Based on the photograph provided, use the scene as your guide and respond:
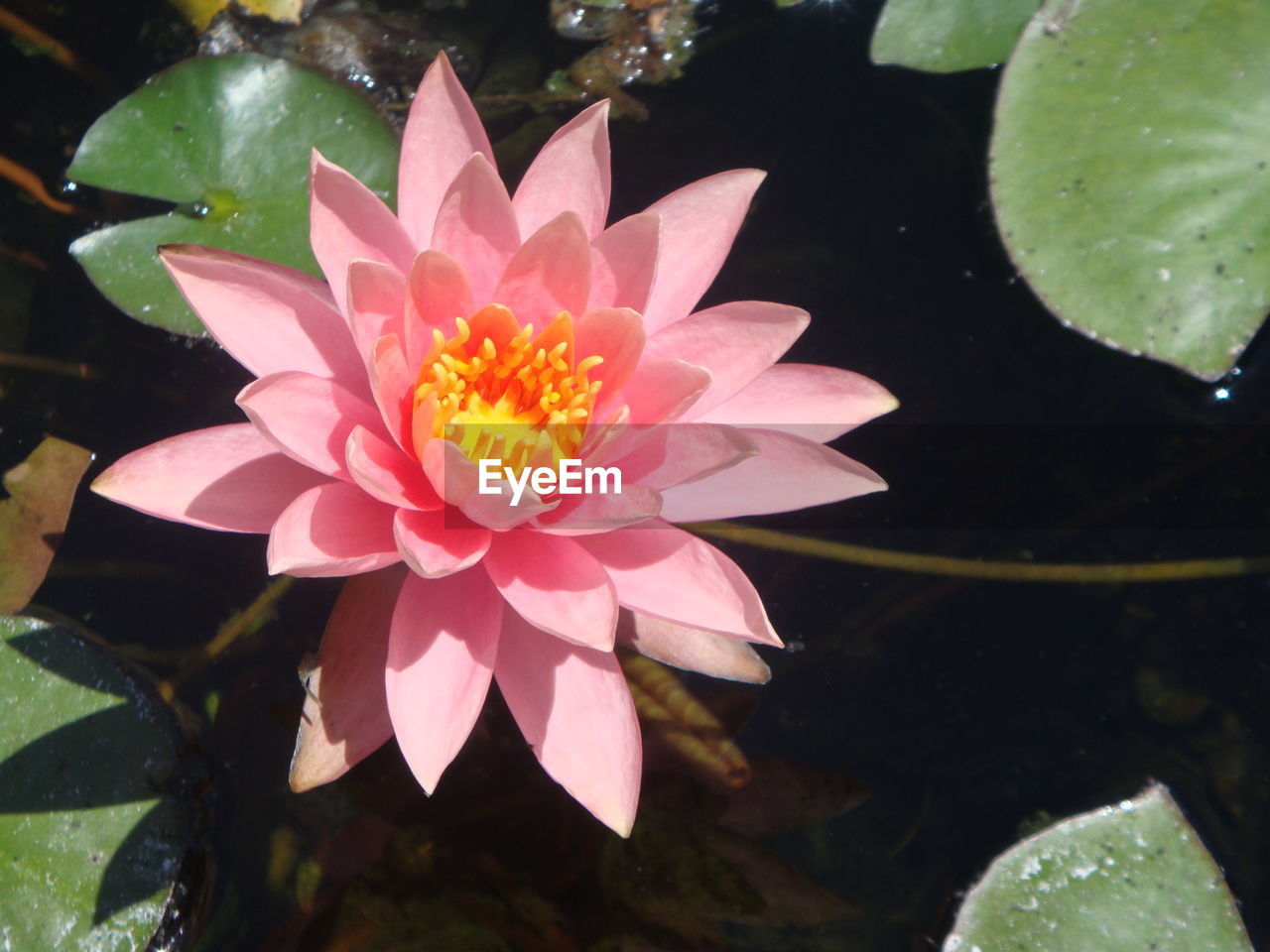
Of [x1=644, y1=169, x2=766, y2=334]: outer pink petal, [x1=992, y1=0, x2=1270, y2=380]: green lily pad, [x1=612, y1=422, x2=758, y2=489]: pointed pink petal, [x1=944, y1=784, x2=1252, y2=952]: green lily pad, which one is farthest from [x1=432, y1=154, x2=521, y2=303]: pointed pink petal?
[x1=944, y1=784, x2=1252, y2=952]: green lily pad

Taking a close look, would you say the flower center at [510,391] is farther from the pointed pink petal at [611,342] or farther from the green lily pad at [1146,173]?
the green lily pad at [1146,173]

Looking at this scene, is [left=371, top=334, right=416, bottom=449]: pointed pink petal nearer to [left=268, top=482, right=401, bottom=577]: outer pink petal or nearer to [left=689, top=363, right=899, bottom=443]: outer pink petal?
[left=268, top=482, right=401, bottom=577]: outer pink petal

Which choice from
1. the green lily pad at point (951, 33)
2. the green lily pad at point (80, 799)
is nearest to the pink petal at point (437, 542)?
the green lily pad at point (80, 799)

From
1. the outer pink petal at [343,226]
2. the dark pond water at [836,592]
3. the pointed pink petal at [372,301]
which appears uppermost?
the outer pink petal at [343,226]

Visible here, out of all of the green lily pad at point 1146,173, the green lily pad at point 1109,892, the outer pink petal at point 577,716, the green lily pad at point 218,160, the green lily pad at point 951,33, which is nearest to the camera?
the outer pink petal at point 577,716

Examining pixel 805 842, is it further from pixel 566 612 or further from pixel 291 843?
pixel 291 843

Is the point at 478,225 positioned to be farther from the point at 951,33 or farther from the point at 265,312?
the point at 951,33
